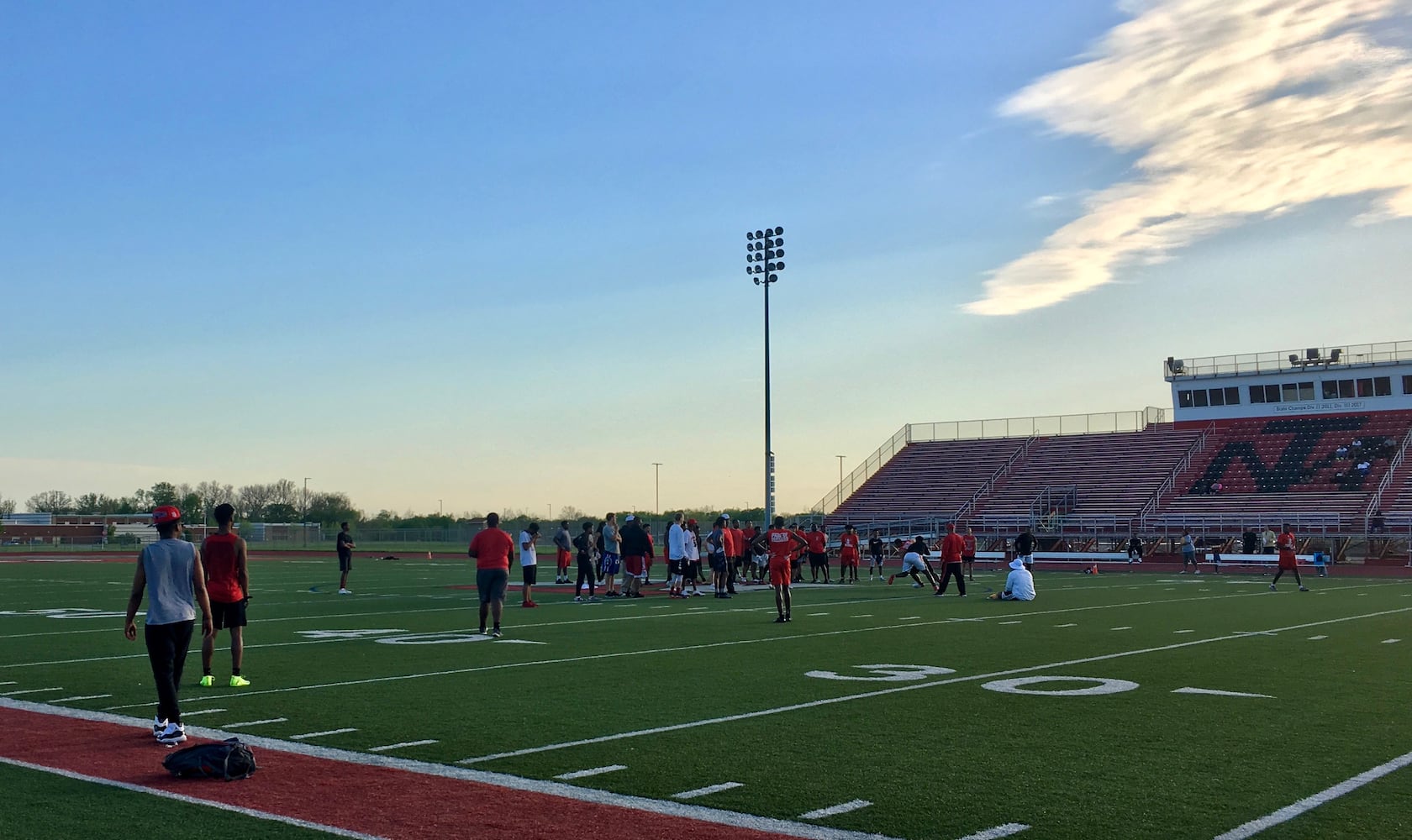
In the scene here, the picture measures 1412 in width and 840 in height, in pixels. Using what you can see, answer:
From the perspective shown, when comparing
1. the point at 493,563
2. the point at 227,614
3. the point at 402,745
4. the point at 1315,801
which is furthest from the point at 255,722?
the point at 1315,801

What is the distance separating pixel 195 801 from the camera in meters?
6.77

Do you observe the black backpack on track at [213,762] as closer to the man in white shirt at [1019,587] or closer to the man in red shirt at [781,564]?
the man in red shirt at [781,564]

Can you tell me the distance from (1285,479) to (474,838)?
173 ft

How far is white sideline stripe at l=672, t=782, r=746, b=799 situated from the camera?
6820 millimetres

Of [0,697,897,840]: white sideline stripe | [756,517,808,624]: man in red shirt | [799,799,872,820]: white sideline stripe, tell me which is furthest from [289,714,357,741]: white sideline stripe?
[756,517,808,624]: man in red shirt

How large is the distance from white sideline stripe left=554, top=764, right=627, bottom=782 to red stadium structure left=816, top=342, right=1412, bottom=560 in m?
42.1

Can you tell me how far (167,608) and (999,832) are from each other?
18.9 feet

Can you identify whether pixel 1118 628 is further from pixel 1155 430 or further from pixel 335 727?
pixel 1155 430

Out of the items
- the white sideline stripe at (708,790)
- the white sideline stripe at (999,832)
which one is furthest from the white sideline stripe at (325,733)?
the white sideline stripe at (999,832)

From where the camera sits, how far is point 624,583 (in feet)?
83.1

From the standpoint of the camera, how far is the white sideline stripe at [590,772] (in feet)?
24.1

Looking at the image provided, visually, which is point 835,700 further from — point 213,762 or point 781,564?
point 781,564

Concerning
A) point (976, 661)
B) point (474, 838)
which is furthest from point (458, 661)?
point (474, 838)

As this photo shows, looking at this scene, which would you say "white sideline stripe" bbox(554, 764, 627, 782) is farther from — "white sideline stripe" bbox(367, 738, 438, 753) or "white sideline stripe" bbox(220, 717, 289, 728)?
"white sideline stripe" bbox(220, 717, 289, 728)
